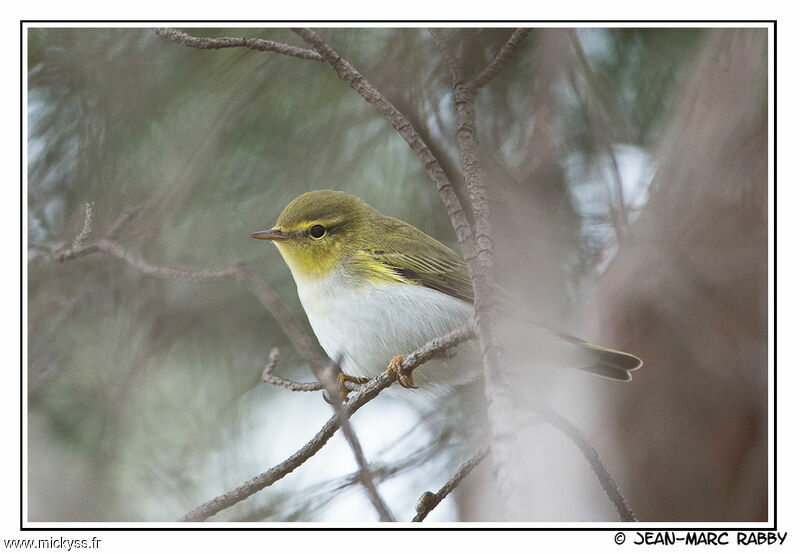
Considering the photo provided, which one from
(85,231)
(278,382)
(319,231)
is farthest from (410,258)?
(85,231)

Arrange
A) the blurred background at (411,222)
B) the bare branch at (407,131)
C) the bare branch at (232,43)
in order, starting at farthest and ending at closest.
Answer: the bare branch at (232,43) → the blurred background at (411,222) → the bare branch at (407,131)

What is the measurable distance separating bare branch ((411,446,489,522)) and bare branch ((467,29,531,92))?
0.62 m

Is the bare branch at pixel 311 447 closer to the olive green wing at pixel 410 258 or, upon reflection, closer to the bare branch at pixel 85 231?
the olive green wing at pixel 410 258

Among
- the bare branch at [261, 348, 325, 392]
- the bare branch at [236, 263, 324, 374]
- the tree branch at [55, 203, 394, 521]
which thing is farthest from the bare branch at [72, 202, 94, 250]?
the bare branch at [261, 348, 325, 392]

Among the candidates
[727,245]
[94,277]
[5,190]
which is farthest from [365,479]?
[5,190]

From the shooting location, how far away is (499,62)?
1.34 m

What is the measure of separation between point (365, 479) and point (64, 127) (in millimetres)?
855

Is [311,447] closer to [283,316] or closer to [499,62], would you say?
[283,316]

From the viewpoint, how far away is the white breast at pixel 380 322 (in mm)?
1313

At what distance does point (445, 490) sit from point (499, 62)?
749mm

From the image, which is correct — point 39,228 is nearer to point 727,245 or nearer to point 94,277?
point 94,277

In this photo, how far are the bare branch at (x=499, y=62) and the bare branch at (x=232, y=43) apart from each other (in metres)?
0.29

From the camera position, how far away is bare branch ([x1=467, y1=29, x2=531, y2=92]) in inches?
52.1

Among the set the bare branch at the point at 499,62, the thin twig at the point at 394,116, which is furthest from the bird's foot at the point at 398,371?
the bare branch at the point at 499,62
